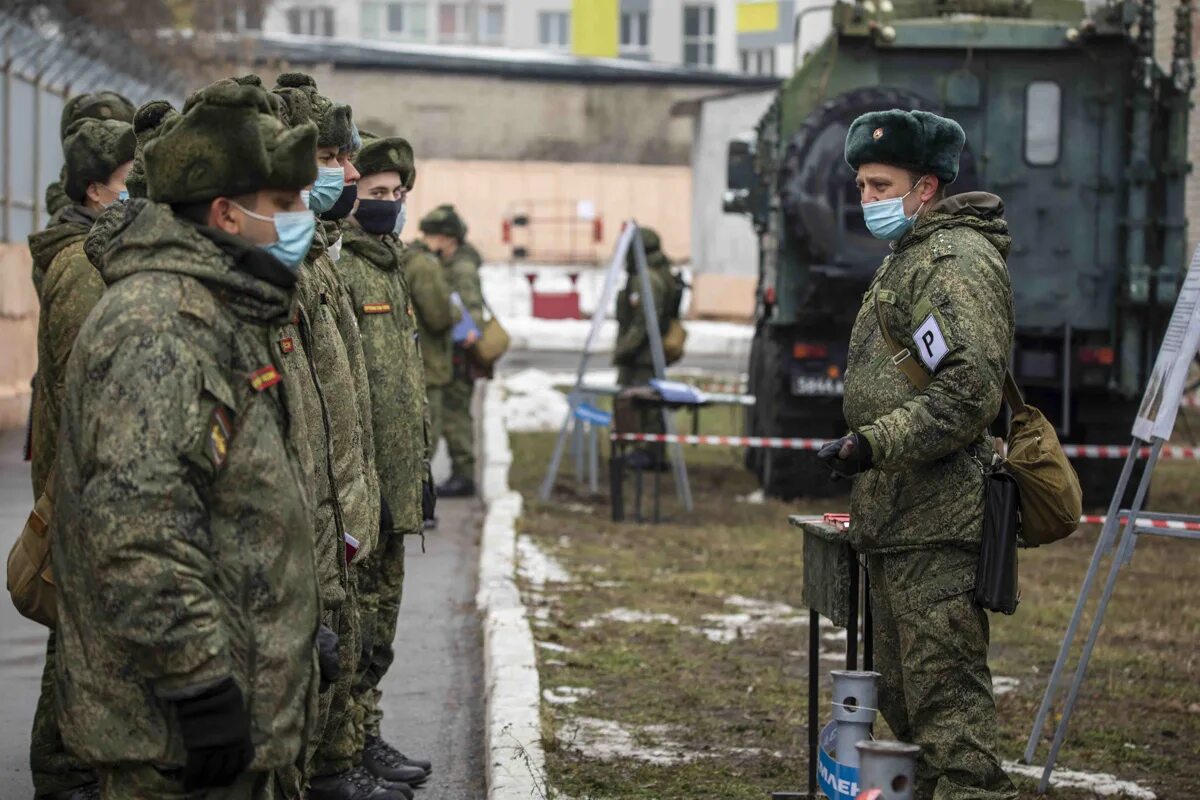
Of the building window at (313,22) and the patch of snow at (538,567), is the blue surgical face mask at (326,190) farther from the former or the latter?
the building window at (313,22)

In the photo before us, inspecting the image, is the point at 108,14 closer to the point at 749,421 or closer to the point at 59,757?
the point at 749,421

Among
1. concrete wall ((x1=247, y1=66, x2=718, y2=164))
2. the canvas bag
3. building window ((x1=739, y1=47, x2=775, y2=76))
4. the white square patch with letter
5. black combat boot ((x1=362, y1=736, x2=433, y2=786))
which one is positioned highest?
building window ((x1=739, y1=47, x2=775, y2=76))

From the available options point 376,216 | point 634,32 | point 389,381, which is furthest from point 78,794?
point 634,32

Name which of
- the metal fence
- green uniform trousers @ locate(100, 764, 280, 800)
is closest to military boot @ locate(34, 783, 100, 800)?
green uniform trousers @ locate(100, 764, 280, 800)

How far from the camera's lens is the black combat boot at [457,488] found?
45.4 feet

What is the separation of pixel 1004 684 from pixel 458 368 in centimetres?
673

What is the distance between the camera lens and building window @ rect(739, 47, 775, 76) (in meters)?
61.9

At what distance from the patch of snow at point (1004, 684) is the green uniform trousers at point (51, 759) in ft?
12.6

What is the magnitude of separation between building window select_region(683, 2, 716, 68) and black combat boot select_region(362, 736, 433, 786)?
5733 centimetres

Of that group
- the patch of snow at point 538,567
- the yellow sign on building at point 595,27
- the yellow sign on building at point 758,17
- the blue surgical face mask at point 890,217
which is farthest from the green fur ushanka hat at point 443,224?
the yellow sign on building at point 595,27

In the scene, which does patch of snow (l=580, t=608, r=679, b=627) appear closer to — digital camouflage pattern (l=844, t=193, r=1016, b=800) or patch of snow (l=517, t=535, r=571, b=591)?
patch of snow (l=517, t=535, r=571, b=591)

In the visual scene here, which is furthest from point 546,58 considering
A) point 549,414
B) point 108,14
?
point 549,414

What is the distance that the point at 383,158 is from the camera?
6.52 meters

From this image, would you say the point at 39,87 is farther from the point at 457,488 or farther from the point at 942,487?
the point at 942,487
